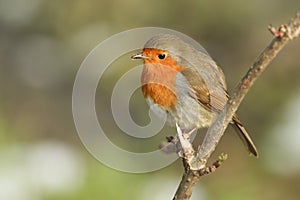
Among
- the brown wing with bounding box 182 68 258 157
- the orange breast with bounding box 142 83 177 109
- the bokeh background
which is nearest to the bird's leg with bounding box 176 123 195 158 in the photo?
the orange breast with bounding box 142 83 177 109

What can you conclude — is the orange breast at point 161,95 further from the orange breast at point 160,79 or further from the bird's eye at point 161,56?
the bird's eye at point 161,56

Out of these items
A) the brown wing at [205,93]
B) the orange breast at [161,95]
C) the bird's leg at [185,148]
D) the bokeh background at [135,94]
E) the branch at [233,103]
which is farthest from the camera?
the bokeh background at [135,94]

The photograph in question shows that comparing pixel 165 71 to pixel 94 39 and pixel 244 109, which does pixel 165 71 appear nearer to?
pixel 244 109

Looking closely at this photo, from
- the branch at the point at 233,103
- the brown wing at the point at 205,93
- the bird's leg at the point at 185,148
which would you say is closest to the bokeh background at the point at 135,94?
the brown wing at the point at 205,93

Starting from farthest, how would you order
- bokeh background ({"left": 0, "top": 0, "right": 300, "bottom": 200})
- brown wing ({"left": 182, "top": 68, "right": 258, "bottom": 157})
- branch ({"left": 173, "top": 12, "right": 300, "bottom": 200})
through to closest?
bokeh background ({"left": 0, "top": 0, "right": 300, "bottom": 200}) → brown wing ({"left": 182, "top": 68, "right": 258, "bottom": 157}) → branch ({"left": 173, "top": 12, "right": 300, "bottom": 200})

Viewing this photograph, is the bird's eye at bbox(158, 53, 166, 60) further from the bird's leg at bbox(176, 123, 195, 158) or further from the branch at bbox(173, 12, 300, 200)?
the branch at bbox(173, 12, 300, 200)

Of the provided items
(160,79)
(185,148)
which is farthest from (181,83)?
(185,148)
